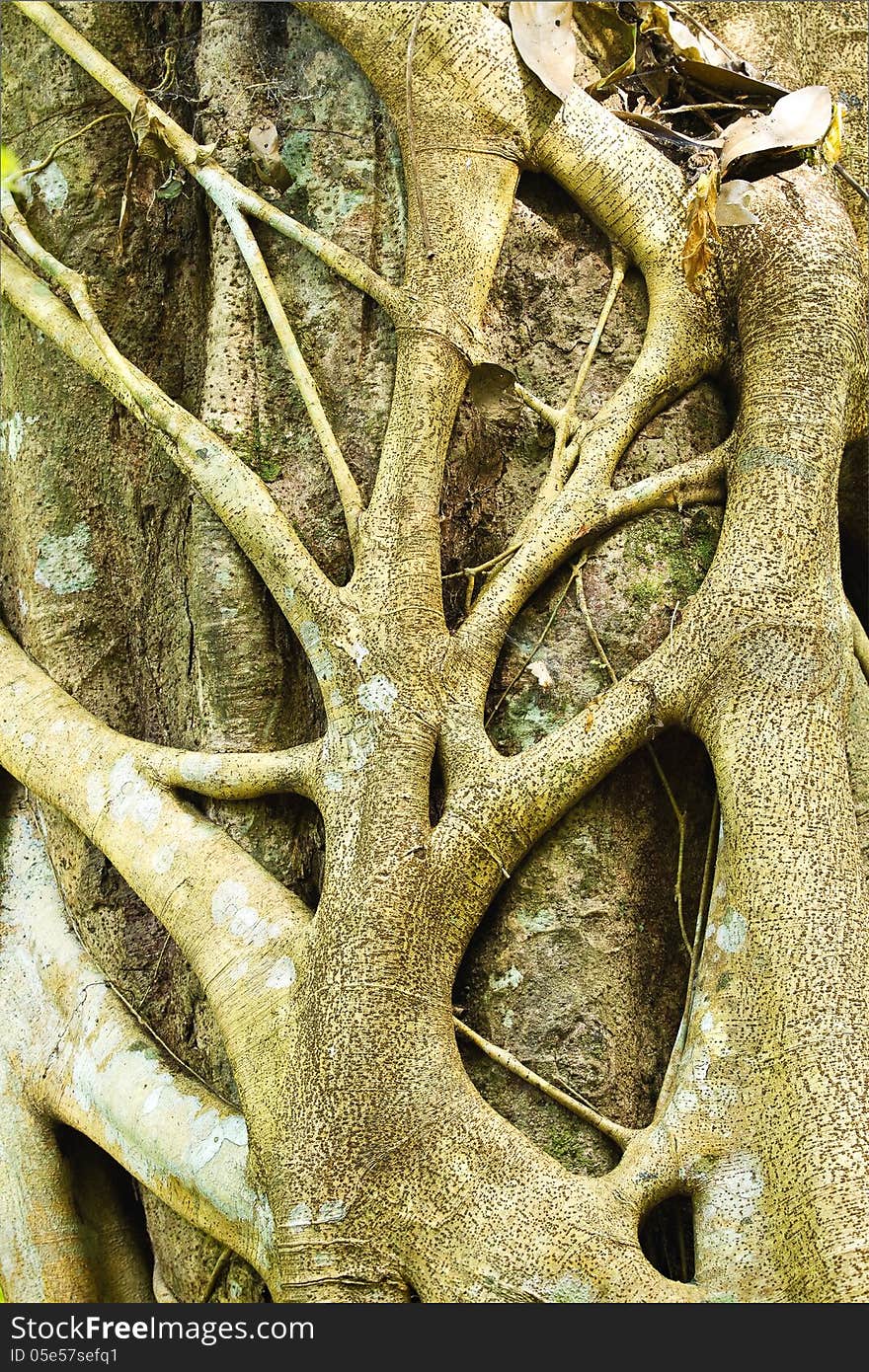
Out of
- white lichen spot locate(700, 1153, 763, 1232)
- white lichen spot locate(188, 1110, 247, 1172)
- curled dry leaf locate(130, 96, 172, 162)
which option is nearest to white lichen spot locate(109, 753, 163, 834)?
white lichen spot locate(188, 1110, 247, 1172)

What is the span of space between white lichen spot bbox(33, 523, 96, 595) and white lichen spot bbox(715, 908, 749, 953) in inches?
55.3

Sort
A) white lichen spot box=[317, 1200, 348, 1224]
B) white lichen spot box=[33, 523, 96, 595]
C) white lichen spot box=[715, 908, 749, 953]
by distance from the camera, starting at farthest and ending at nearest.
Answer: white lichen spot box=[33, 523, 96, 595] < white lichen spot box=[715, 908, 749, 953] < white lichen spot box=[317, 1200, 348, 1224]

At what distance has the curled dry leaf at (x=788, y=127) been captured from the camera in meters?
2.24

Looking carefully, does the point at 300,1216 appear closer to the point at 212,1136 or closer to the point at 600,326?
the point at 212,1136

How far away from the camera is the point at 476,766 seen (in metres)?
2.01

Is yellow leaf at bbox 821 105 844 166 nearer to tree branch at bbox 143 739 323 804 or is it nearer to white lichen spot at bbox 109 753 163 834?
tree branch at bbox 143 739 323 804

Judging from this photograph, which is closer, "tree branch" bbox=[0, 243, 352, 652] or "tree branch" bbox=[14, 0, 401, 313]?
"tree branch" bbox=[0, 243, 352, 652]

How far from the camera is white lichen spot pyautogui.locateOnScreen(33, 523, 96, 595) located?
8.40 ft

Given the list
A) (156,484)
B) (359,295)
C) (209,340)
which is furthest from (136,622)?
(359,295)

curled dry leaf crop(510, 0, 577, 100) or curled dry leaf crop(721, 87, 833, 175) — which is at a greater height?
curled dry leaf crop(510, 0, 577, 100)

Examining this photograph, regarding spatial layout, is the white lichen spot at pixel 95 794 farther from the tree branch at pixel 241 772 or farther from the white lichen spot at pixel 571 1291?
the white lichen spot at pixel 571 1291

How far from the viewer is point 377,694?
2018 mm

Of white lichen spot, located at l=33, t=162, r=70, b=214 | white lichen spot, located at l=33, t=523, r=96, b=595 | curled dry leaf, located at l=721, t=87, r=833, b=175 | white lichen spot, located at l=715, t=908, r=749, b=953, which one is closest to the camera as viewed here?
white lichen spot, located at l=715, t=908, r=749, b=953

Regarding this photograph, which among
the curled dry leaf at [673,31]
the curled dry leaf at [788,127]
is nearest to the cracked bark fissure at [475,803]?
the curled dry leaf at [788,127]
